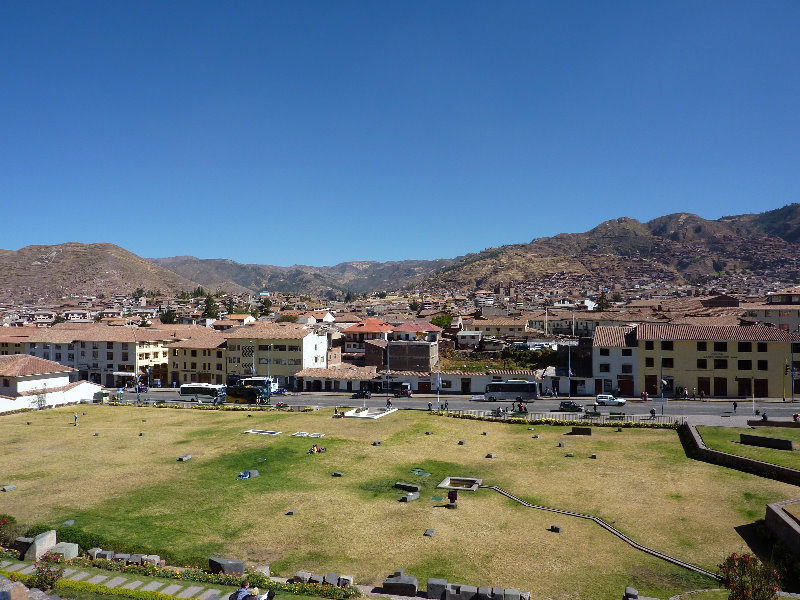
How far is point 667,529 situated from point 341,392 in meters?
55.3

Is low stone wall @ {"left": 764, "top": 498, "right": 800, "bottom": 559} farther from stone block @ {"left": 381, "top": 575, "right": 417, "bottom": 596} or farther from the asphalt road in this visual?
the asphalt road

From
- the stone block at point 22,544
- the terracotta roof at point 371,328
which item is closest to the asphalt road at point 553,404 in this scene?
the terracotta roof at point 371,328

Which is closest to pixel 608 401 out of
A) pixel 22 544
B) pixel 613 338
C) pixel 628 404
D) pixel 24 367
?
pixel 628 404

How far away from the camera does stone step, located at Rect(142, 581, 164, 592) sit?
1861cm

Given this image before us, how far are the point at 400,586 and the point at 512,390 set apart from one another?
48.8 m

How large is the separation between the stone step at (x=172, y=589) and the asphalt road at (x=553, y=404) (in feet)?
141

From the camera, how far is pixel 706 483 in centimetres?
3038

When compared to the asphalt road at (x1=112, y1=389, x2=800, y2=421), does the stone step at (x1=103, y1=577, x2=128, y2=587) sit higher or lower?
higher

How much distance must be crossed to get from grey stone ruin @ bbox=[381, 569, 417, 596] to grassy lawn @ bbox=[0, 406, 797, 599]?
105cm

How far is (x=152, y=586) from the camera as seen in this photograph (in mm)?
18922

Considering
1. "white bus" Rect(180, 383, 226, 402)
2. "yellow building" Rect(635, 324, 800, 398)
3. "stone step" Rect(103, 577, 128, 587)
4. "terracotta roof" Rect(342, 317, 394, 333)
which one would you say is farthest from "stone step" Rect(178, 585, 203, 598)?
"terracotta roof" Rect(342, 317, 394, 333)

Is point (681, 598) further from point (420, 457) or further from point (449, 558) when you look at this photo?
point (420, 457)

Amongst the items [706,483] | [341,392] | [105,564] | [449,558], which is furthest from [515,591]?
[341,392]

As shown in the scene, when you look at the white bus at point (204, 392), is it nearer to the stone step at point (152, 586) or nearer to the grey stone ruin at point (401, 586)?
the stone step at point (152, 586)
